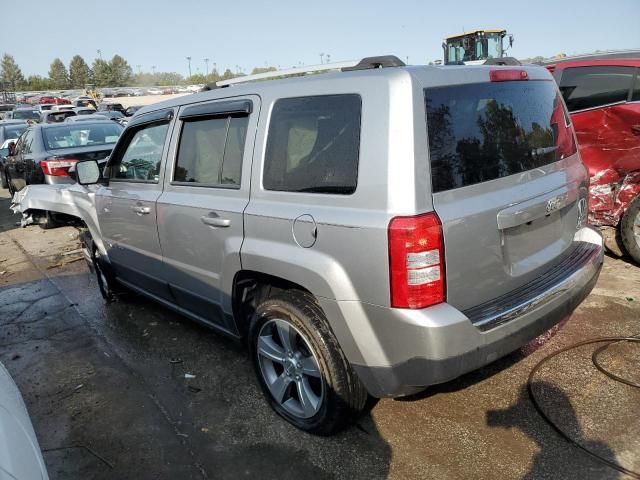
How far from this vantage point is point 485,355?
234 cm

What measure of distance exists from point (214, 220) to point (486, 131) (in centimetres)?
162

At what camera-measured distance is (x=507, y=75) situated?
2633 millimetres

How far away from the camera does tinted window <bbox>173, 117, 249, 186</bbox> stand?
303 centimetres

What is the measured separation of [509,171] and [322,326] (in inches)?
48.1


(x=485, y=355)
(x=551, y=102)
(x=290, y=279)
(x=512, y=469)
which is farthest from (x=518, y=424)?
(x=551, y=102)

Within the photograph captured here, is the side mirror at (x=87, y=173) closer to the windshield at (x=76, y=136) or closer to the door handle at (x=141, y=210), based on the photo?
the door handle at (x=141, y=210)

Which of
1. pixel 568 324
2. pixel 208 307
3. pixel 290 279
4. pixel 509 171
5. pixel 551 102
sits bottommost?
pixel 568 324

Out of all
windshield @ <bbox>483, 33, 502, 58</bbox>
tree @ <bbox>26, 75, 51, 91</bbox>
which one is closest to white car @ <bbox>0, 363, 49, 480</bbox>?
windshield @ <bbox>483, 33, 502, 58</bbox>

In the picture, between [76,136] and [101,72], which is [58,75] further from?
[76,136]

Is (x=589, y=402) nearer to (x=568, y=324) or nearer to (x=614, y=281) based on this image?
(x=568, y=324)

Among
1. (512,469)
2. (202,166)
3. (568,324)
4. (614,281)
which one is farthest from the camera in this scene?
(614,281)

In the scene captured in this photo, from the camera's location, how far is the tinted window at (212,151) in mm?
3031

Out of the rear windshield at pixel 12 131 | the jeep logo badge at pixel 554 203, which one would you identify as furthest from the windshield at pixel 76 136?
the rear windshield at pixel 12 131

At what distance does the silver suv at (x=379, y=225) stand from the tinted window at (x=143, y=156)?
0.45 meters
